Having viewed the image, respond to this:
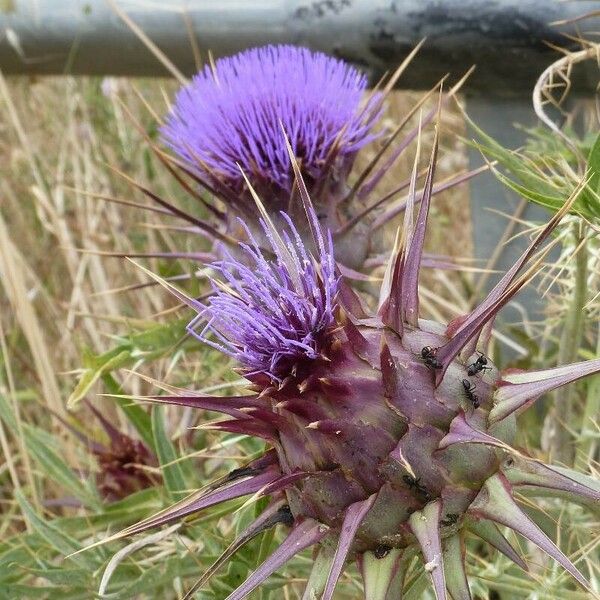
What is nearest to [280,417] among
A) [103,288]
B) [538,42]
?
[538,42]

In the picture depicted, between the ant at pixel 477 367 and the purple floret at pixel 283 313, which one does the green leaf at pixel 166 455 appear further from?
the ant at pixel 477 367

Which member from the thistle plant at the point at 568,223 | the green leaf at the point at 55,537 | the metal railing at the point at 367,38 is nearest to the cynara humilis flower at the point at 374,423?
the thistle plant at the point at 568,223

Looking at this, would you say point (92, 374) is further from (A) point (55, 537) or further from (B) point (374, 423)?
(B) point (374, 423)

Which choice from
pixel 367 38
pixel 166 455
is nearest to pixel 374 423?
pixel 166 455

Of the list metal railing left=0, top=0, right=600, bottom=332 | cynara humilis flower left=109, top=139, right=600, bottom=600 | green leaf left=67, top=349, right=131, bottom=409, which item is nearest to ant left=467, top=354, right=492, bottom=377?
cynara humilis flower left=109, top=139, right=600, bottom=600

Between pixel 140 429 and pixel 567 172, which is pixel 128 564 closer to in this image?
pixel 140 429

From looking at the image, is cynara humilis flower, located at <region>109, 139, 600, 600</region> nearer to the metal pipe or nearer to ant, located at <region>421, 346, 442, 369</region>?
ant, located at <region>421, 346, 442, 369</region>
